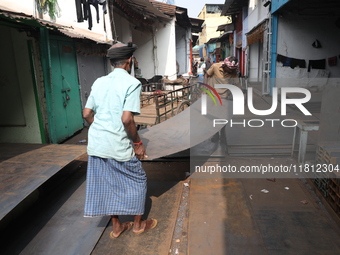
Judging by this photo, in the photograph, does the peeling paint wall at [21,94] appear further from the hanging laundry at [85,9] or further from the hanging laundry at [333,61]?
the hanging laundry at [333,61]

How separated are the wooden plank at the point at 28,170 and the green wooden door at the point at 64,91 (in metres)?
1.72

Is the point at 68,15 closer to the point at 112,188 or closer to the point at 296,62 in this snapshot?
the point at 112,188

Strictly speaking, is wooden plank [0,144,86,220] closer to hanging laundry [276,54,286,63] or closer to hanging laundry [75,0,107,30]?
hanging laundry [75,0,107,30]

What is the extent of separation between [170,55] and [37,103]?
820 cm

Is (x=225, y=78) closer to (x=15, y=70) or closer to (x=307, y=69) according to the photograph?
(x=15, y=70)

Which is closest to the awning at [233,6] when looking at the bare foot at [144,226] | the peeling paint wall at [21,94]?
the peeling paint wall at [21,94]

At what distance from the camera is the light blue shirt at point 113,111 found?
236cm

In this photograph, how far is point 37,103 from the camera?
5.22 meters

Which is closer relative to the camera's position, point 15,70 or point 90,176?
point 90,176

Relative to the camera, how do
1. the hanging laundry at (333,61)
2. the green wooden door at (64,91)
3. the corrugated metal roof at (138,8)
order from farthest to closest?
1. the hanging laundry at (333,61)
2. the corrugated metal roof at (138,8)
3. the green wooden door at (64,91)

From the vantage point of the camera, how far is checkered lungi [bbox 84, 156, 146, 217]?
2.54 m

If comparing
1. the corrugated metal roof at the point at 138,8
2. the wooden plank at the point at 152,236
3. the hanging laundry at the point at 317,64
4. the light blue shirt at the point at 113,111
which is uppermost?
the corrugated metal roof at the point at 138,8

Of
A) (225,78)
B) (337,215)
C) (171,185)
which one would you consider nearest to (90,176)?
(171,185)

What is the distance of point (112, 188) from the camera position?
2596 millimetres
